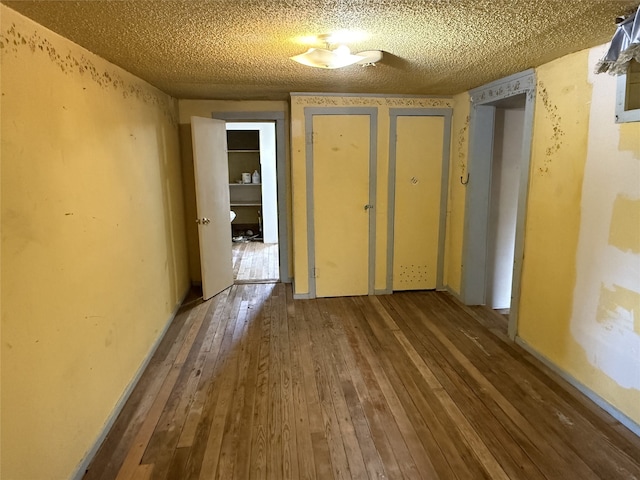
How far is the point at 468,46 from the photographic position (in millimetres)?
2143

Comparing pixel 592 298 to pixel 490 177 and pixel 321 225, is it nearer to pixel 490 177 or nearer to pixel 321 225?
pixel 490 177

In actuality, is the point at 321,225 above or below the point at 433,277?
Result: above

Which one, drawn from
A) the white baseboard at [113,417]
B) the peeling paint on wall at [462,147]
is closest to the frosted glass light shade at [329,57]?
the peeling paint on wall at [462,147]

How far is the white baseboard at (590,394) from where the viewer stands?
2119 millimetres

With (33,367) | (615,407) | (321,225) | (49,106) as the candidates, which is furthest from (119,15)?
(615,407)

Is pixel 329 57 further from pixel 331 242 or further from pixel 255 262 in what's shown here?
pixel 255 262

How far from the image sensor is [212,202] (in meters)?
4.04

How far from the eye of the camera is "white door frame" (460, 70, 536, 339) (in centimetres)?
289

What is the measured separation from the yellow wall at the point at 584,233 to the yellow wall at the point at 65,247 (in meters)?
2.76

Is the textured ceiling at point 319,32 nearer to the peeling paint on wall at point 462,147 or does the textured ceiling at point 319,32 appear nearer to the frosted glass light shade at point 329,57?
the frosted glass light shade at point 329,57

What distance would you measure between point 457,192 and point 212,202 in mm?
2481

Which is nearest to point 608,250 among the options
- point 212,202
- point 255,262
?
point 212,202

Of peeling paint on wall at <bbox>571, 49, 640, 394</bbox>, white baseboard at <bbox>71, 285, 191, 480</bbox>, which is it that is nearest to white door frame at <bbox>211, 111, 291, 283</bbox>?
white baseboard at <bbox>71, 285, 191, 480</bbox>

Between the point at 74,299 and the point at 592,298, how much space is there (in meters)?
2.79
